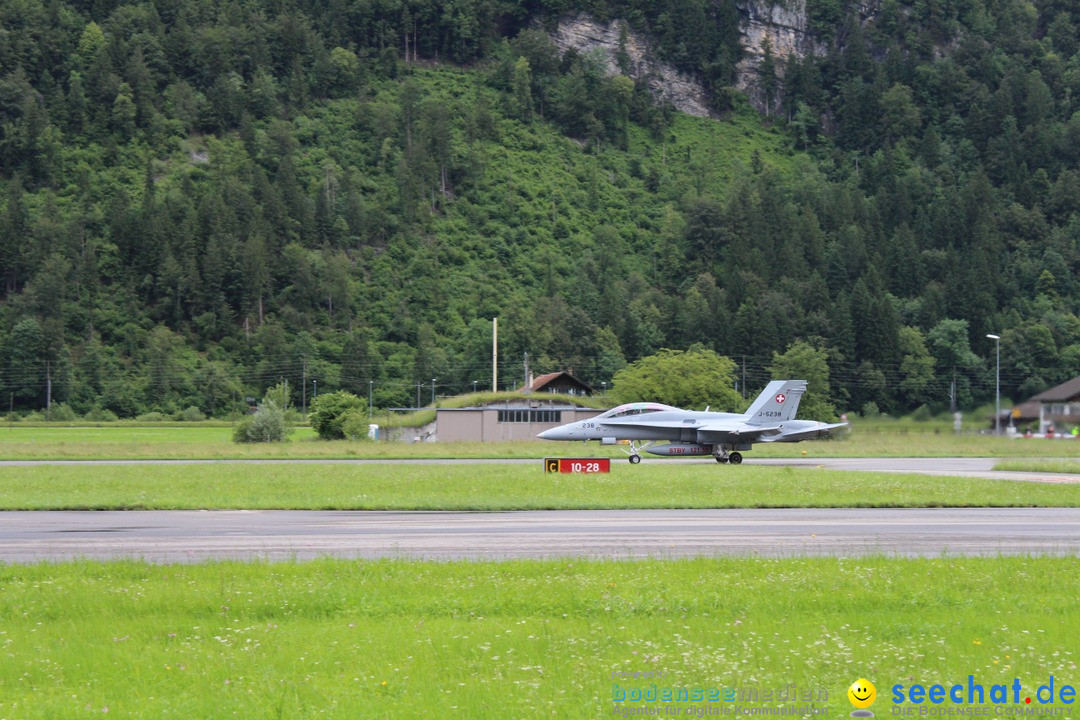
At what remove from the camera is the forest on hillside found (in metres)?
120

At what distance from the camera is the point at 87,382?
113562 millimetres

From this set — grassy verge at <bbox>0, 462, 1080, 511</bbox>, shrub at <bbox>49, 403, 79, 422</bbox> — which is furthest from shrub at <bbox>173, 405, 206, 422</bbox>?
grassy verge at <bbox>0, 462, 1080, 511</bbox>

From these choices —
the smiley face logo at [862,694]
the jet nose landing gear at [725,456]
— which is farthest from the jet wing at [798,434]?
the smiley face logo at [862,694]

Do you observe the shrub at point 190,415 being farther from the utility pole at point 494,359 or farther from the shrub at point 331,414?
the shrub at point 331,414

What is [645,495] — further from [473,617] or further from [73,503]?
[473,617]

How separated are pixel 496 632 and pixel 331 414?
58.8 meters

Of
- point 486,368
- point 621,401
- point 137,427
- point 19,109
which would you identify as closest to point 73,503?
point 621,401

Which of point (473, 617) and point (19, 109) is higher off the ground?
point (19, 109)

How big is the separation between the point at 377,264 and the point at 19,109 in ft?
181

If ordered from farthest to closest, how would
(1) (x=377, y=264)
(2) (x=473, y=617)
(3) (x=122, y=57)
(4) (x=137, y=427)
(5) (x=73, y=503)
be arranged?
1. (3) (x=122, y=57)
2. (1) (x=377, y=264)
3. (4) (x=137, y=427)
4. (5) (x=73, y=503)
5. (2) (x=473, y=617)

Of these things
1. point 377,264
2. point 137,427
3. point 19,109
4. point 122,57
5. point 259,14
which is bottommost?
point 137,427

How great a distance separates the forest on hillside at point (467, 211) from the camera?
120 metres

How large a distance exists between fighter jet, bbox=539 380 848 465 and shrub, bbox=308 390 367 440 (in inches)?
988

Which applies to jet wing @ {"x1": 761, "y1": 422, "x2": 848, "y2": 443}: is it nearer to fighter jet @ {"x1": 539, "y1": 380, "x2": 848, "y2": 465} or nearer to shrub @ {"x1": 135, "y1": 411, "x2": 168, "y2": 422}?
fighter jet @ {"x1": 539, "y1": 380, "x2": 848, "y2": 465}
